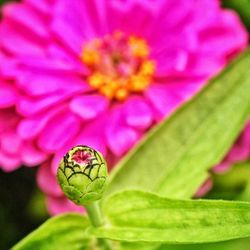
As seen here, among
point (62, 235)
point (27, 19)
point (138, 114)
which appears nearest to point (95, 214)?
point (62, 235)

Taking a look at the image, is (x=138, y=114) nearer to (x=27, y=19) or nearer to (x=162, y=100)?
(x=162, y=100)

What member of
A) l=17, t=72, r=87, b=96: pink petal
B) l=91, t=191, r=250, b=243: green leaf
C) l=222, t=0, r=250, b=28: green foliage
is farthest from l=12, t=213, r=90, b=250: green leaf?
l=222, t=0, r=250, b=28: green foliage

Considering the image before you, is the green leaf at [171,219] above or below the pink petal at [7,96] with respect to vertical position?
below

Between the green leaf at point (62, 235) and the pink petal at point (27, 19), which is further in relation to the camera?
the pink petal at point (27, 19)

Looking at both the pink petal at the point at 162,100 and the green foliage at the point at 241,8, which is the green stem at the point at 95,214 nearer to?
the pink petal at the point at 162,100

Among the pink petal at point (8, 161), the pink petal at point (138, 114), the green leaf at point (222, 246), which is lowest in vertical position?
the green leaf at point (222, 246)

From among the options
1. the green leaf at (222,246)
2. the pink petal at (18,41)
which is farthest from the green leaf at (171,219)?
the pink petal at (18,41)

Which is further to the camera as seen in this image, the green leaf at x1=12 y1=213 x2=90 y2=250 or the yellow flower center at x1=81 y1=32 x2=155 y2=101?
the yellow flower center at x1=81 y1=32 x2=155 y2=101

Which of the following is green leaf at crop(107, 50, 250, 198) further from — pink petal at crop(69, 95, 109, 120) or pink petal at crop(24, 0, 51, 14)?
pink petal at crop(24, 0, 51, 14)

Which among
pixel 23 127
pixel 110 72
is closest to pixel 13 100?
pixel 23 127
